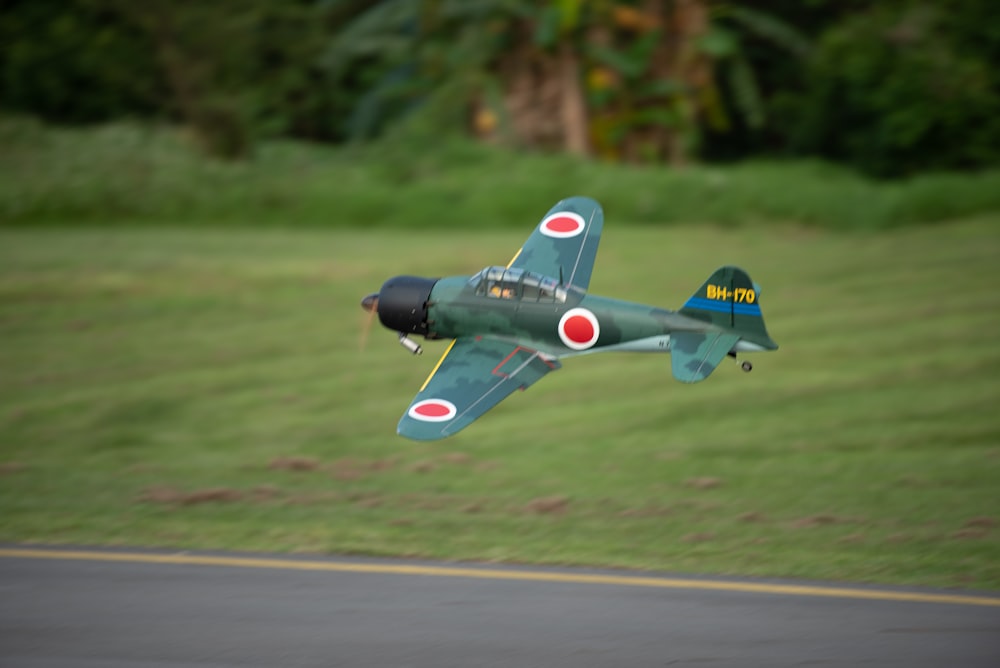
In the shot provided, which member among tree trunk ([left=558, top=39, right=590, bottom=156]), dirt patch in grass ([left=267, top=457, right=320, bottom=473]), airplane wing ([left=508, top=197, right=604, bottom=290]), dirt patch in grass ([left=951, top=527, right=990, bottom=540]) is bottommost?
dirt patch in grass ([left=951, top=527, right=990, bottom=540])

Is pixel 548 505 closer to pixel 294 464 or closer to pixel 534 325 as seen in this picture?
pixel 534 325

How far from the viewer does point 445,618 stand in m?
11.5

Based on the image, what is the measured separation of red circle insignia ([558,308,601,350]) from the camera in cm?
1200

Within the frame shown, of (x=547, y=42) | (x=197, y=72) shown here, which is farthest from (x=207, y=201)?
(x=547, y=42)

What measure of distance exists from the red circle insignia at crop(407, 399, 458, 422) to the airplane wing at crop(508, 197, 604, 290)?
2.41m

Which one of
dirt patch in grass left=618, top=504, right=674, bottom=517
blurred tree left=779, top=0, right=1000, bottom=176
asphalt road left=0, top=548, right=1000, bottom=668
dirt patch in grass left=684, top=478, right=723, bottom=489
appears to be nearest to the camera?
asphalt road left=0, top=548, right=1000, bottom=668

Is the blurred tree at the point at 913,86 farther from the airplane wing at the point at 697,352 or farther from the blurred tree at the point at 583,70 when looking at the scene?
the airplane wing at the point at 697,352

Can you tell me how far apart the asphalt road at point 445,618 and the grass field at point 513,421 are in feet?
2.32

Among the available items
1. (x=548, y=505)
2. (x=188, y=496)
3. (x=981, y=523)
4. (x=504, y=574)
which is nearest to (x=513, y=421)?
(x=548, y=505)

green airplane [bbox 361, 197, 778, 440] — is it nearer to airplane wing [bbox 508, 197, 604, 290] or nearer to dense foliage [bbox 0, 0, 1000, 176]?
airplane wing [bbox 508, 197, 604, 290]

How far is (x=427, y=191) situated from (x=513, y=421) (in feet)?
48.7

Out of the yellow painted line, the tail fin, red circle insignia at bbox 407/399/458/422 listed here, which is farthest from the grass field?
red circle insignia at bbox 407/399/458/422

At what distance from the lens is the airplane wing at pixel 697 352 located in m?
11.4

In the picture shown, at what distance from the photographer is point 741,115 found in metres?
40.0
